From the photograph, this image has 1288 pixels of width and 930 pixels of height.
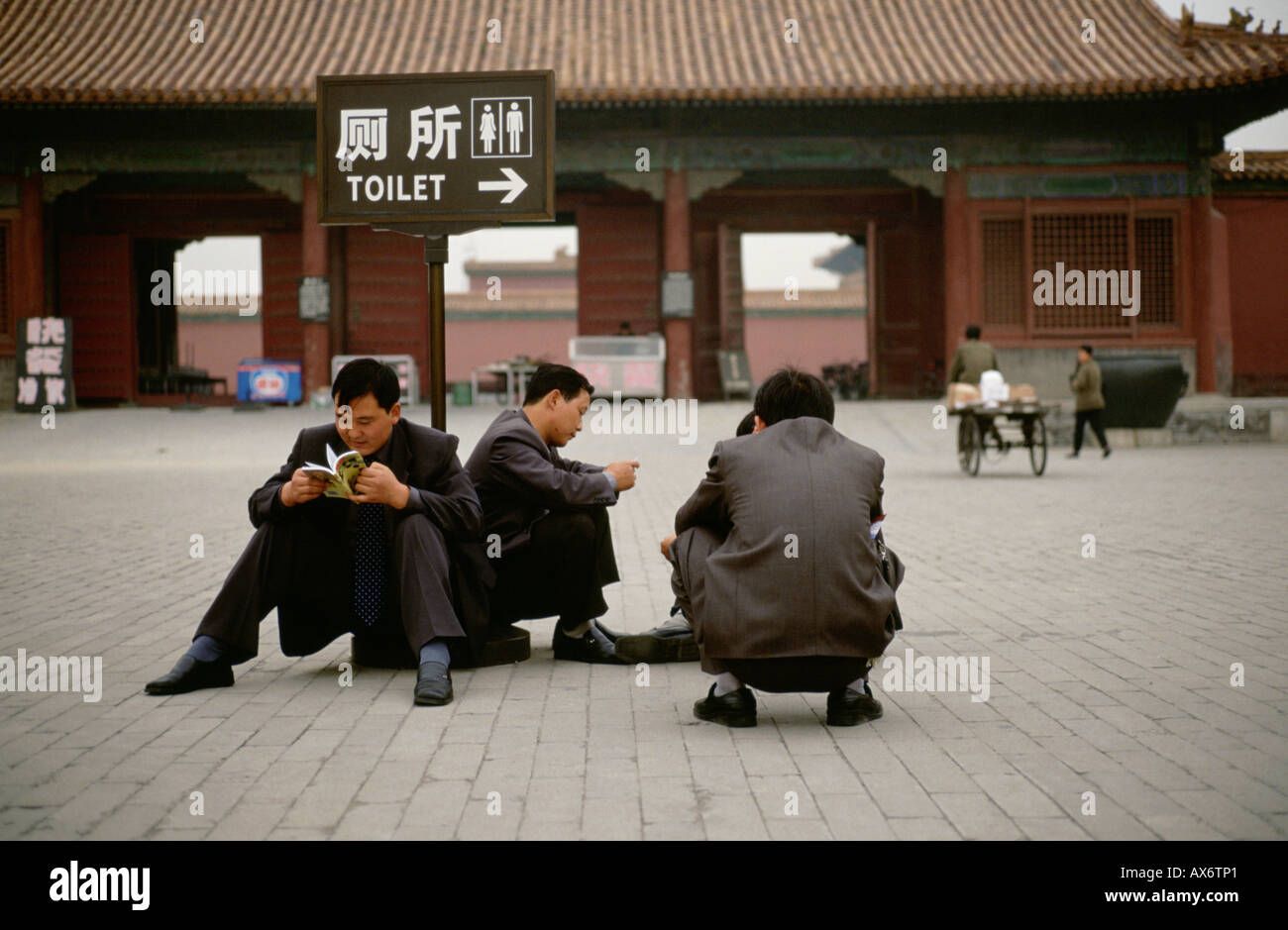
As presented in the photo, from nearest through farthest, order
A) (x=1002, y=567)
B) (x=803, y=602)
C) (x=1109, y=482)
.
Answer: (x=803, y=602) < (x=1002, y=567) < (x=1109, y=482)

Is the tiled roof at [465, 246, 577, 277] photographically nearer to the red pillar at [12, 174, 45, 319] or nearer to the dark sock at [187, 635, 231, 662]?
the red pillar at [12, 174, 45, 319]

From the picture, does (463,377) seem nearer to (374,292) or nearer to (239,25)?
(374,292)

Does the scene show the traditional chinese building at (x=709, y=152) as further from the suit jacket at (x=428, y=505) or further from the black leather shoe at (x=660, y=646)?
the suit jacket at (x=428, y=505)

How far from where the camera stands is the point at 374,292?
74.7 feet

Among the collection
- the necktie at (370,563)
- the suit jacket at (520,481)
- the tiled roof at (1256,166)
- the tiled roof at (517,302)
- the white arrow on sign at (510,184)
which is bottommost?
the necktie at (370,563)

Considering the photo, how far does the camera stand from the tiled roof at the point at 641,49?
1897 cm

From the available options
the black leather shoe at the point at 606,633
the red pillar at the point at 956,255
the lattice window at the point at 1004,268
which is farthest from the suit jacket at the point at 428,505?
the lattice window at the point at 1004,268

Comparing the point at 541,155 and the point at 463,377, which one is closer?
the point at 541,155

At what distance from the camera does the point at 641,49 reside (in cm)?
2053

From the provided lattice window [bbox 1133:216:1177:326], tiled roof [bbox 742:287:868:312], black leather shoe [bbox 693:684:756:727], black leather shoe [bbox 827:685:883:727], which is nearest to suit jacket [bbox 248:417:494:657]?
black leather shoe [bbox 693:684:756:727]

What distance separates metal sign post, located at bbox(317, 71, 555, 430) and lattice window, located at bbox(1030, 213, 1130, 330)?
642 inches

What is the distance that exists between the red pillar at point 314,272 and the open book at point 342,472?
15.9m
